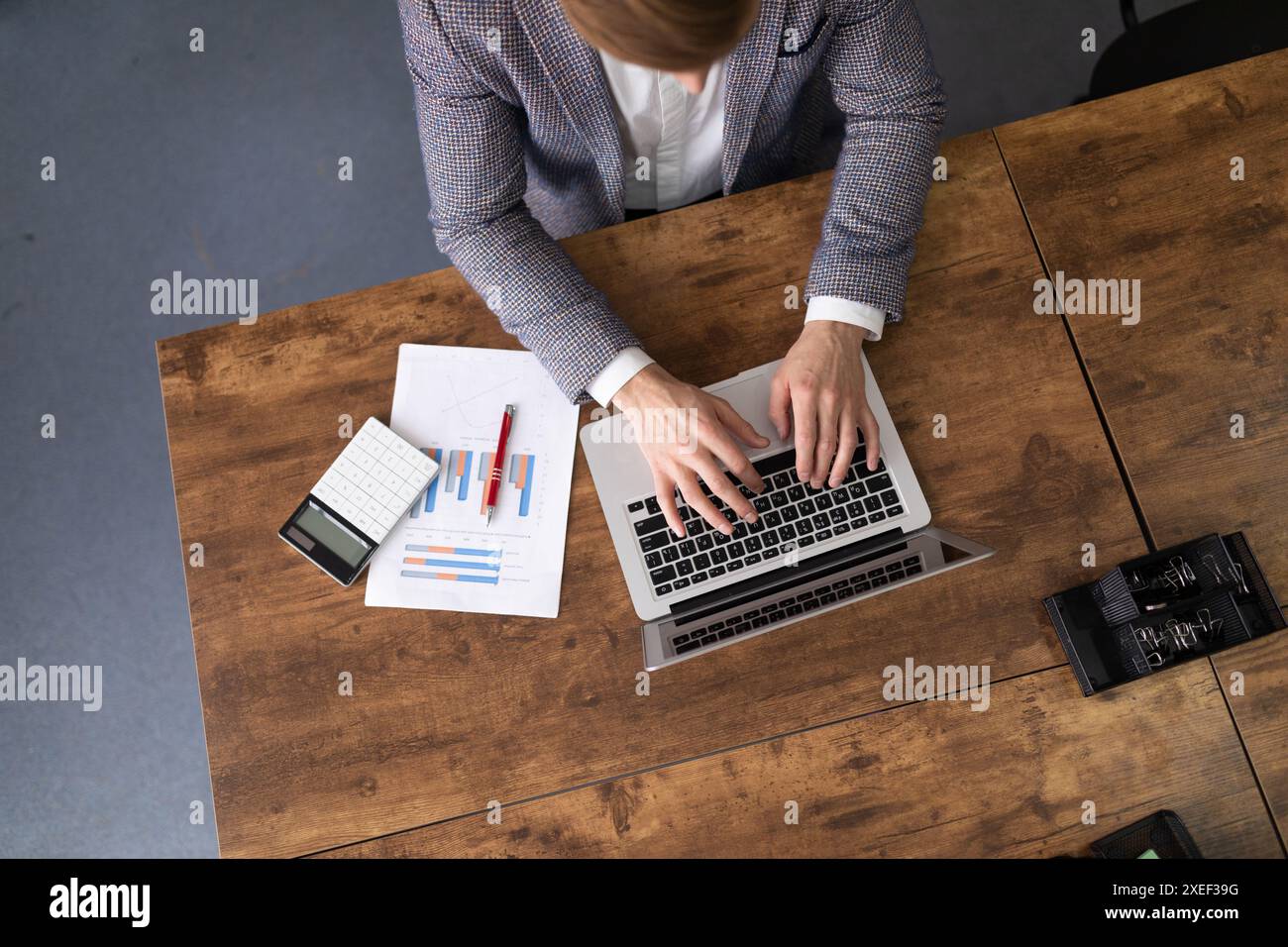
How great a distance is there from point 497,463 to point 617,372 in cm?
22

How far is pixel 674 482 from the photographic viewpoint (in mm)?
1138

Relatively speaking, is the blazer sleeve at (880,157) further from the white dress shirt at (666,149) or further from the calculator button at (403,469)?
the calculator button at (403,469)

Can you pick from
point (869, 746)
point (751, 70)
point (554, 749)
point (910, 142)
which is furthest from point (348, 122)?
point (869, 746)

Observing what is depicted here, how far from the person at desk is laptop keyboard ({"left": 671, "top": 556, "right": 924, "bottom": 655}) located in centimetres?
13

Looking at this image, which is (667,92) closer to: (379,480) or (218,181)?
(379,480)

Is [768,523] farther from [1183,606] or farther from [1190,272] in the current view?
[1190,272]

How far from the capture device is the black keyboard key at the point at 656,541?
1.15 metres

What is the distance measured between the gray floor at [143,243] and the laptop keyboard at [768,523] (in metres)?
1.44

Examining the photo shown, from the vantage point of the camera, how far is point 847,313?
115 centimetres

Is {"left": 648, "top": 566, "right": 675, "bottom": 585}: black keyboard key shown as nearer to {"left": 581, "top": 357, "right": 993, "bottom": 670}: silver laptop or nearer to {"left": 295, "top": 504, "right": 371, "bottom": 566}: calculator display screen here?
{"left": 581, "top": 357, "right": 993, "bottom": 670}: silver laptop

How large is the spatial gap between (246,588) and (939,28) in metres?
2.24

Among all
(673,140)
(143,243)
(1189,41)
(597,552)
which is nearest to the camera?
(597,552)

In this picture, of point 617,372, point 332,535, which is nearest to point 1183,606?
point 617,372

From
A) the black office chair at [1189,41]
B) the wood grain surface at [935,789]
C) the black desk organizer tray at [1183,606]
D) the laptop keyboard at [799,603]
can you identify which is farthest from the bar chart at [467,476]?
the black office chair at [1189,41]
